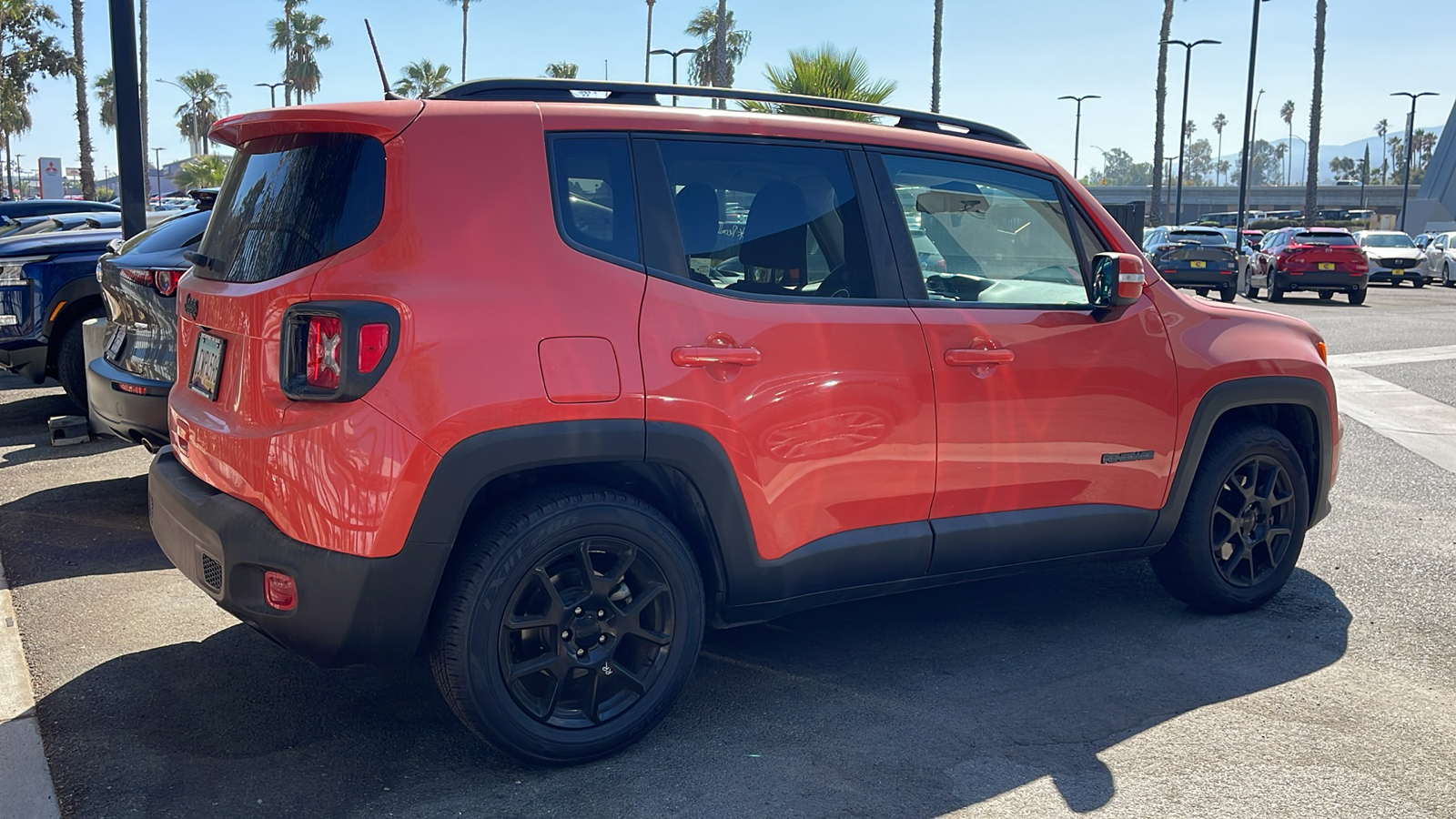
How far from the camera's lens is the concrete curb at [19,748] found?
3006 millimetres

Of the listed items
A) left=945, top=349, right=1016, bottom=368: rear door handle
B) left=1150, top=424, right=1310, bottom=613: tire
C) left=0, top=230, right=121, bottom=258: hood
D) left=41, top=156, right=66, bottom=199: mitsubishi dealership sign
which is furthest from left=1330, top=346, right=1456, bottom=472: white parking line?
left=41, top=156, right=66, bottom=199: mitsubishi dealership sign

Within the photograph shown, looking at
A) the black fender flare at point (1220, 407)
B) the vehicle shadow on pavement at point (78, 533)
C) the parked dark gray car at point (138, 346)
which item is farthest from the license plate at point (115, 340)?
the black fender flare at point (1220, 407)

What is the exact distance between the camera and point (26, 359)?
800 centimetres

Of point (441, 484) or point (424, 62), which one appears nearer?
point (441, 484)

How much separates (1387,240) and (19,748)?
1320 inches

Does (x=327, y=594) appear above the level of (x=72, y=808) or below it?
above

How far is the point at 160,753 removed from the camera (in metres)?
3.31

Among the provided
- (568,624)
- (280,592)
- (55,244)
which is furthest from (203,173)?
(568,624)

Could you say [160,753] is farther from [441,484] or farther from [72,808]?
[441,484]

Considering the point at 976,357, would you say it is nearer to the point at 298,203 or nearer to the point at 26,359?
the point at 298,203

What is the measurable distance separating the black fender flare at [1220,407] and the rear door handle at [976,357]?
3.15 feet

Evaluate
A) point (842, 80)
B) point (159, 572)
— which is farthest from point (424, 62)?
point (159, 572)

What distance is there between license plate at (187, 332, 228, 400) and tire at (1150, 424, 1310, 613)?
3.44 meters

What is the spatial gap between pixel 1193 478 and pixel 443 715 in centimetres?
285
